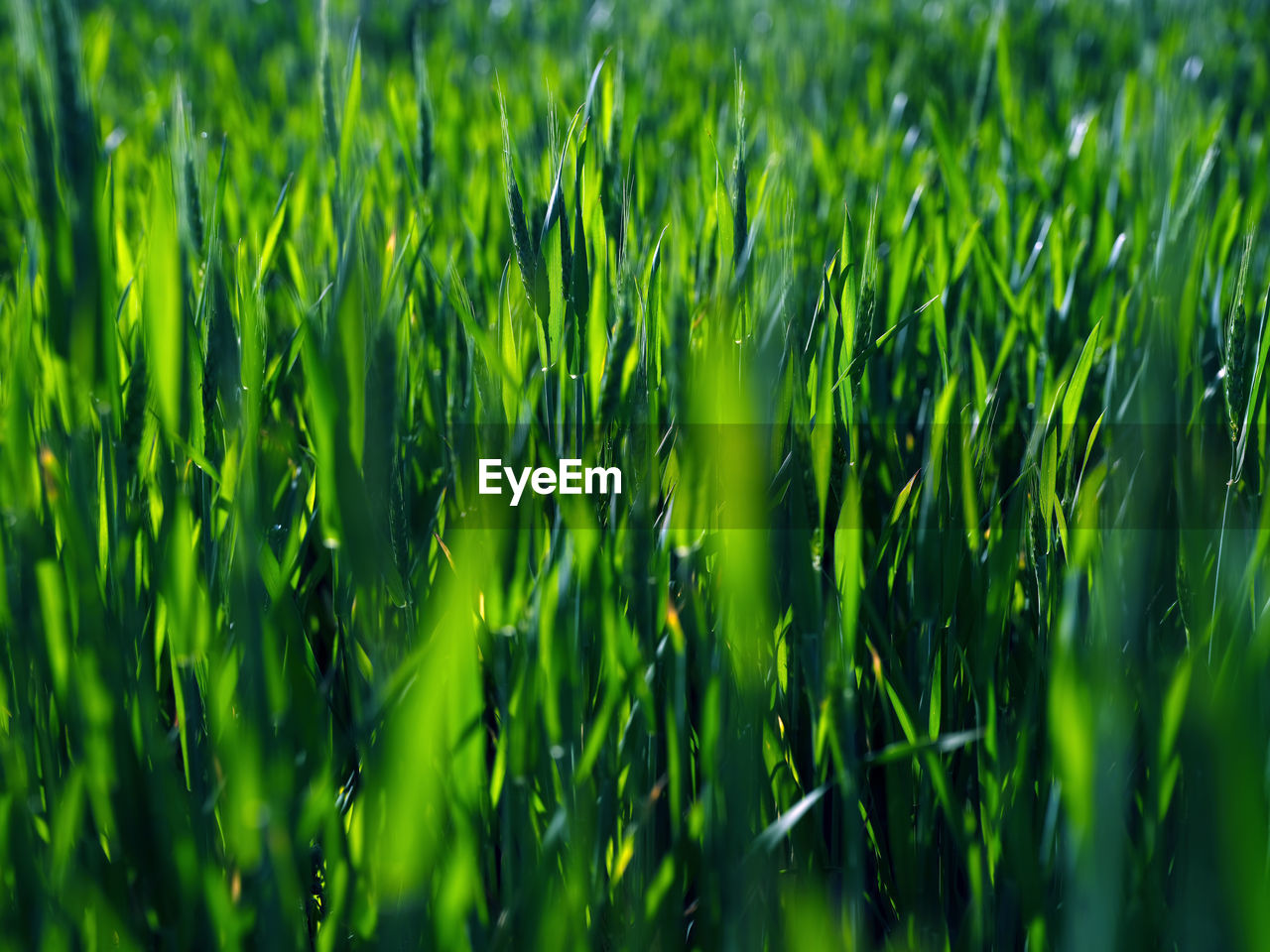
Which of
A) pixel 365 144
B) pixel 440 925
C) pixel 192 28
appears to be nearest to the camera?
pixel 440 925

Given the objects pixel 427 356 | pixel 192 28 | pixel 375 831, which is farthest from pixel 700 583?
pixel 192 28

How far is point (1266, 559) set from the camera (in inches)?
19.4

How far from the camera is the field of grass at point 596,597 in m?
0.35

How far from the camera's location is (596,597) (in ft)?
1.58

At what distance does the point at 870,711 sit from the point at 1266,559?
23 centimetres

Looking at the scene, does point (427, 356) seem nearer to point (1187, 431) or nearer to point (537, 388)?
point (537, 388)

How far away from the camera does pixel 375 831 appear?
1.22ft

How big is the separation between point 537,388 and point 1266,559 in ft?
1.31

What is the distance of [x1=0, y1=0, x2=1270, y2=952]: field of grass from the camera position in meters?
0.35

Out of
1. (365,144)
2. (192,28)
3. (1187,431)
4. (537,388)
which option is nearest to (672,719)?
(537,388)

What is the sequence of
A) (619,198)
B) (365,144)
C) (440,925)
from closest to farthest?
1. (440,925)
2. (619,198)
3. (365,144)

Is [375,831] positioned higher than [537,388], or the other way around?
[537,388]

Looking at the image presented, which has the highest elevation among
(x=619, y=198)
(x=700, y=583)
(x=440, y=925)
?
(x=619, y=198)

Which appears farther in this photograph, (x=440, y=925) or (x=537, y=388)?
(x=537, y=388)
